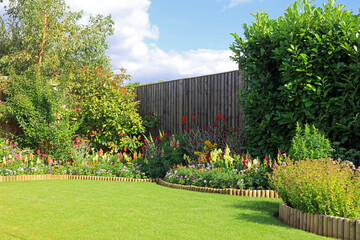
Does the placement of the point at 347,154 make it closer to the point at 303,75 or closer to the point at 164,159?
the point at 303,75

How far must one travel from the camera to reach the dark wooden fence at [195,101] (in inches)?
387

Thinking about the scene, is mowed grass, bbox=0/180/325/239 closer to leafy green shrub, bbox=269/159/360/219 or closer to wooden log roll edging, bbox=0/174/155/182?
leafy green shrub, bbox=269/159/360/219

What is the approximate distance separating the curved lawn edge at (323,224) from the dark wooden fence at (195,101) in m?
4.96

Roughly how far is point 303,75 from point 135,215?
14.8 feet

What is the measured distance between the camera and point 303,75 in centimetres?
725

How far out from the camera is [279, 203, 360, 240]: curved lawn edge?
151 inches

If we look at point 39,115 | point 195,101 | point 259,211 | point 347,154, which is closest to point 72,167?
point 39,115

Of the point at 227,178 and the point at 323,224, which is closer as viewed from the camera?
the point at 323,224

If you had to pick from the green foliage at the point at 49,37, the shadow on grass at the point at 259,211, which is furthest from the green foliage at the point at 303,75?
the green foliage at the point at 49,37

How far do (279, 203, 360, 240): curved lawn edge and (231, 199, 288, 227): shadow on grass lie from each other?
0.15 m

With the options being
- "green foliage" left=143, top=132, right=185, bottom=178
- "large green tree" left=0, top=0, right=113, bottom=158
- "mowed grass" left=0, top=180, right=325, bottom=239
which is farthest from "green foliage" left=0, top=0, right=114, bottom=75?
"mowed grass" left=0, top=180, right=325, bottom=239

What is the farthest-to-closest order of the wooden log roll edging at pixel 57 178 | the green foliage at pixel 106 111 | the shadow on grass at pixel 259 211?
the green foliage at pixel 106 111, the wooden log roll edging at pixel 57 178, the shadow on grass at pixel 259 211

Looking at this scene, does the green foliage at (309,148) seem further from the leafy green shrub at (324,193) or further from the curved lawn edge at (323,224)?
the curved lawn edge at (323,224)

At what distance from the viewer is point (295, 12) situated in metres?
7.48
